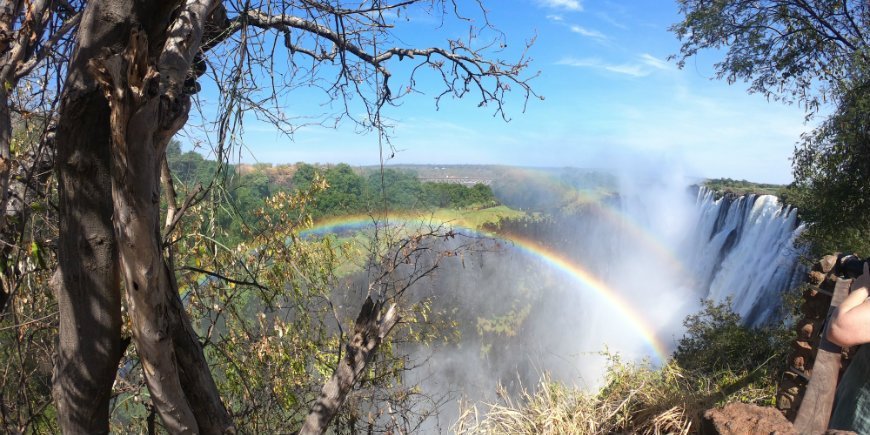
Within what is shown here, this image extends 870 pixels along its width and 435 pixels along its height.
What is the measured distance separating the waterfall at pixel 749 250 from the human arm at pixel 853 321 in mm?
8681

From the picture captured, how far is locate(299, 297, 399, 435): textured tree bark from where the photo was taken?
2443mm

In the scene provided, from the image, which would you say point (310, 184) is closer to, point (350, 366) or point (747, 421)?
point (350, 366)

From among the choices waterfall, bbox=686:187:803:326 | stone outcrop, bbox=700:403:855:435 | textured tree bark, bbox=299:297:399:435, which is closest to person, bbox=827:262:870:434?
stone outcrop, bbox=700:403:855:435

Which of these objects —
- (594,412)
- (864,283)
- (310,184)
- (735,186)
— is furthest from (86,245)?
(735,186)

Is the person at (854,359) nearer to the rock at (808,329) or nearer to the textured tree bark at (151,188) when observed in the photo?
the rock at (808,329)

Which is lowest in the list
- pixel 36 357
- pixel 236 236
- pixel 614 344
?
pixel 614 344

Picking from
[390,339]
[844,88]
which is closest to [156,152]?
[390,339]

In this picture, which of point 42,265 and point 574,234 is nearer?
point 42,265

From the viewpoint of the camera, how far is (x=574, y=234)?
1226 inches

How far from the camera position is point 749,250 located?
12836mm

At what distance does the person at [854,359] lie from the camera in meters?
1.62

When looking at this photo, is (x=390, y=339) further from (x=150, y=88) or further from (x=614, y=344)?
(x=614, y=344)

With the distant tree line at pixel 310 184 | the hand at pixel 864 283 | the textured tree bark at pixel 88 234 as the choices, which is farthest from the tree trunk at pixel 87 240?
the hand at pixel 864 283

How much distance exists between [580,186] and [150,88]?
109ft
